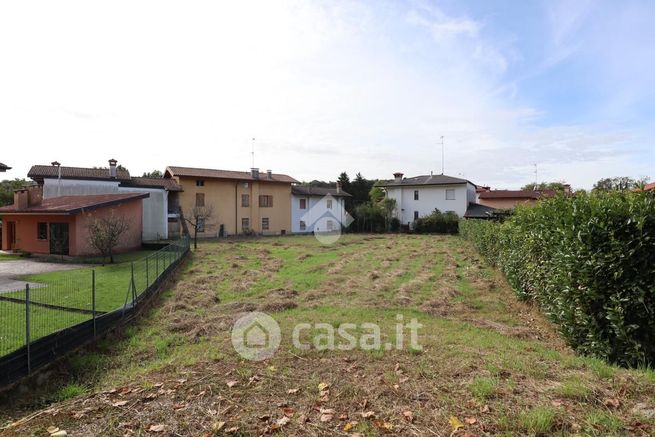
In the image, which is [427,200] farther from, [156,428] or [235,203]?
[156,428]

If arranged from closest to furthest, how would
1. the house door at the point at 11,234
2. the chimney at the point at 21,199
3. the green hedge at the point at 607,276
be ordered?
the green hedge at the point at 607,276
the chimney at the point at 21,199
the house door at the point at 11,234

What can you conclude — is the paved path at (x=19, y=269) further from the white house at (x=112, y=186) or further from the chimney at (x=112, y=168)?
the chimney at (x=112, y=168)

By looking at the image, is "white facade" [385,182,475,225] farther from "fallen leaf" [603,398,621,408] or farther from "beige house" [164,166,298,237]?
"fallen leaf" [603,398,621,408]

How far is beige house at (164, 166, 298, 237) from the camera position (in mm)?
33031

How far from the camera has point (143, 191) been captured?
1130 inches

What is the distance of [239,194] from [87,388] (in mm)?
31727

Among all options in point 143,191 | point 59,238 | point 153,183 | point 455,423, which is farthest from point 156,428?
Answer: point 153,183

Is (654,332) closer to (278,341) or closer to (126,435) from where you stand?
(278,341)

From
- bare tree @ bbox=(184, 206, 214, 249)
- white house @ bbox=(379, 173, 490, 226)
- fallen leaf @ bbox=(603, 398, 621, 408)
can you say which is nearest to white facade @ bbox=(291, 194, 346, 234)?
white house @ bbox=(379, 173, 490, 226)

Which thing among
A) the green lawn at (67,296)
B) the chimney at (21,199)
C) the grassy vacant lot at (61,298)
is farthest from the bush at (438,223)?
the chimney at (21,199)

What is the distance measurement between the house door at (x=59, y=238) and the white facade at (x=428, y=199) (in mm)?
33040

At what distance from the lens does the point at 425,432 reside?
10.1 feet

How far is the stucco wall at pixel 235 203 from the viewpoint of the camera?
33031 millimetres

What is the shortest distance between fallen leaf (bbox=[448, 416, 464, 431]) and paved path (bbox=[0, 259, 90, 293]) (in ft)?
41.4
